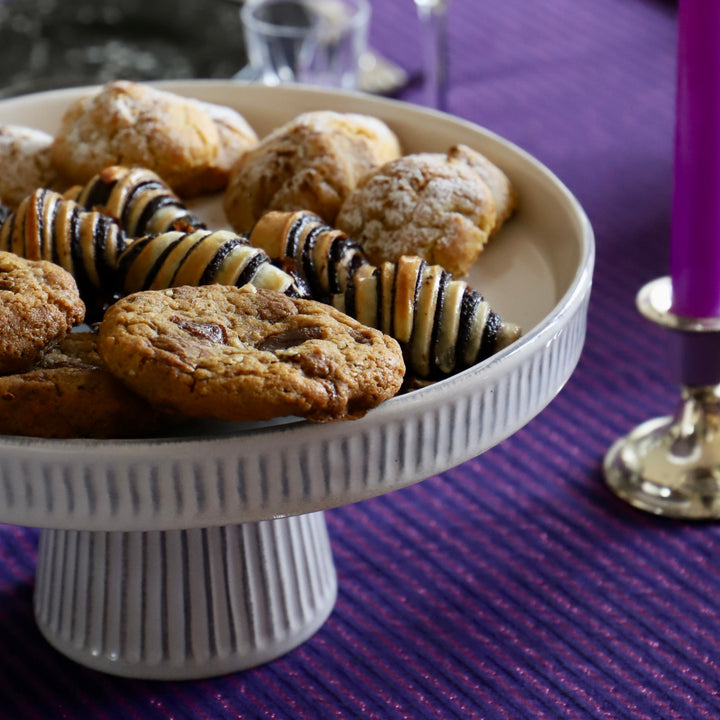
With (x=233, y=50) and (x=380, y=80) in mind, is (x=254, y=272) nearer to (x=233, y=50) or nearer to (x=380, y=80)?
(x=233, y=50)

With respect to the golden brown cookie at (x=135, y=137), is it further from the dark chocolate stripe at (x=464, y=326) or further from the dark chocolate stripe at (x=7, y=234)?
the dark chocolate stripe at (x=464, y=326)

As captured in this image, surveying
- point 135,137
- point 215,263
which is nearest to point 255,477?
point 215,263

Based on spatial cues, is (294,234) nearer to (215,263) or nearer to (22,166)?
(215,263)

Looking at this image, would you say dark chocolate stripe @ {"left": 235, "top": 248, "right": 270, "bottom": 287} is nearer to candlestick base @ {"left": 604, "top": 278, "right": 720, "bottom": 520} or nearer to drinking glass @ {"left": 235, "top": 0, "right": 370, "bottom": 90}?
candlestick base @ {"left": 604, "top": 278, "right": 720, "bottom": 520}

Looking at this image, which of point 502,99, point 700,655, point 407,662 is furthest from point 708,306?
point 502,99

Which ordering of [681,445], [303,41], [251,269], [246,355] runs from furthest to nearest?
[303,41]
[681,445]
[251,269]
[246,355]

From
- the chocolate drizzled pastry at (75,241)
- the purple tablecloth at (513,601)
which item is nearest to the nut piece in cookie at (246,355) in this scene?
the chocolate drizzled pastry at (75,241)
